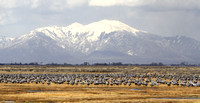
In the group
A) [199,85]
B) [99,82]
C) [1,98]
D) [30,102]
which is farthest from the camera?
[99,82]

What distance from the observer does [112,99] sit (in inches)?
2206

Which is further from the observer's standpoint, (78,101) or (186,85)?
(186,85)

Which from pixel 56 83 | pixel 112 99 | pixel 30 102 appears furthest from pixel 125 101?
pixel 56 83

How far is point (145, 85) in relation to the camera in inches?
3381

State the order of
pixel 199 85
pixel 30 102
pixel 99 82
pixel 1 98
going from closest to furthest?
1. pixel 30 102
2. pixel 1 98
3. pixel 199 85
4. pixel 99 82

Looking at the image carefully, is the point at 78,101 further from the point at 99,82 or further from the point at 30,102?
the point at 99,82

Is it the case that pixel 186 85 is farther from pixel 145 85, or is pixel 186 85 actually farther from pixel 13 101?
pixel 13 101

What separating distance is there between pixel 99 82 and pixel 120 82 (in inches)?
193

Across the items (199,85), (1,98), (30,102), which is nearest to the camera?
(30,102)

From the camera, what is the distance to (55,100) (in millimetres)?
54500

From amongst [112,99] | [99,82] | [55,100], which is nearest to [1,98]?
[55,100]

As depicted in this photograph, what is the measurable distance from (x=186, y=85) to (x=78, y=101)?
3774cm

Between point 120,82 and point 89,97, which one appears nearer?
point 89,97

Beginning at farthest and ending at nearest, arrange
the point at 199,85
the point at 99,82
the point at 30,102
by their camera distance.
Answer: the point at 99,82, the point at 199,85, the point at 30,102
